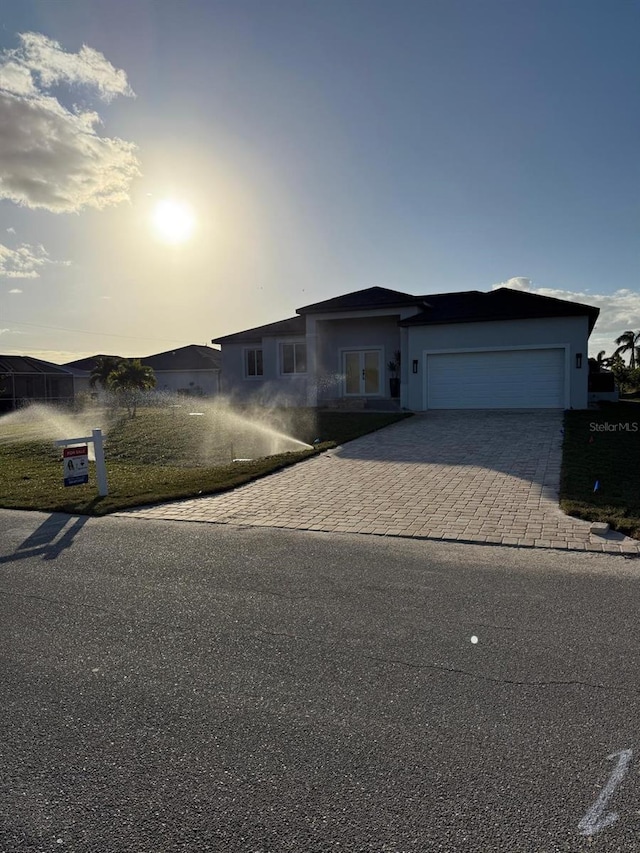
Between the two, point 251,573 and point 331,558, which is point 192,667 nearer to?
point 251,573

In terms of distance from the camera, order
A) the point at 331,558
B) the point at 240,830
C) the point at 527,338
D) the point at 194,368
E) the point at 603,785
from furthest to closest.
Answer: the point at 194,368
the point at 527,338
the point at 331,558
the point at 603,785
the point at 240,830

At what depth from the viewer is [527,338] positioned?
61.5 feet

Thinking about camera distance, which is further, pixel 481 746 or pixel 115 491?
pixel 115 491

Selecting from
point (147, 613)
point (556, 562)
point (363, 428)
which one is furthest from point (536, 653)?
point (363, 428)

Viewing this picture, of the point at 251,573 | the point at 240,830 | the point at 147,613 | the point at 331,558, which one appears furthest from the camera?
the point at 331,558

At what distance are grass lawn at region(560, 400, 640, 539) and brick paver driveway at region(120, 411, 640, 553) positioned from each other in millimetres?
234

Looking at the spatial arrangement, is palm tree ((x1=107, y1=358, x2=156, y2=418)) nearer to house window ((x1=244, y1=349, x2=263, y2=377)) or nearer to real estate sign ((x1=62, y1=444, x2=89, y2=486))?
house window ((x1=244, y1=349, x2=263, y2=377))

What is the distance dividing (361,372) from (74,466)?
53.5 ft

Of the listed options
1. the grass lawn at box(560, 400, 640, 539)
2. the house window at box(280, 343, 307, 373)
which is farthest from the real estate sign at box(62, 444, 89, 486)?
the house window at box(280, 343, 307, 373)

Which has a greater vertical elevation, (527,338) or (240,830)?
(527,338)

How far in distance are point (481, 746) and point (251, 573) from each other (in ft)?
9.25

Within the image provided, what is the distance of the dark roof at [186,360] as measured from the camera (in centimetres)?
4222

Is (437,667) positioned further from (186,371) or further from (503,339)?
(186,371)

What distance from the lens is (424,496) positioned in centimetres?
809
